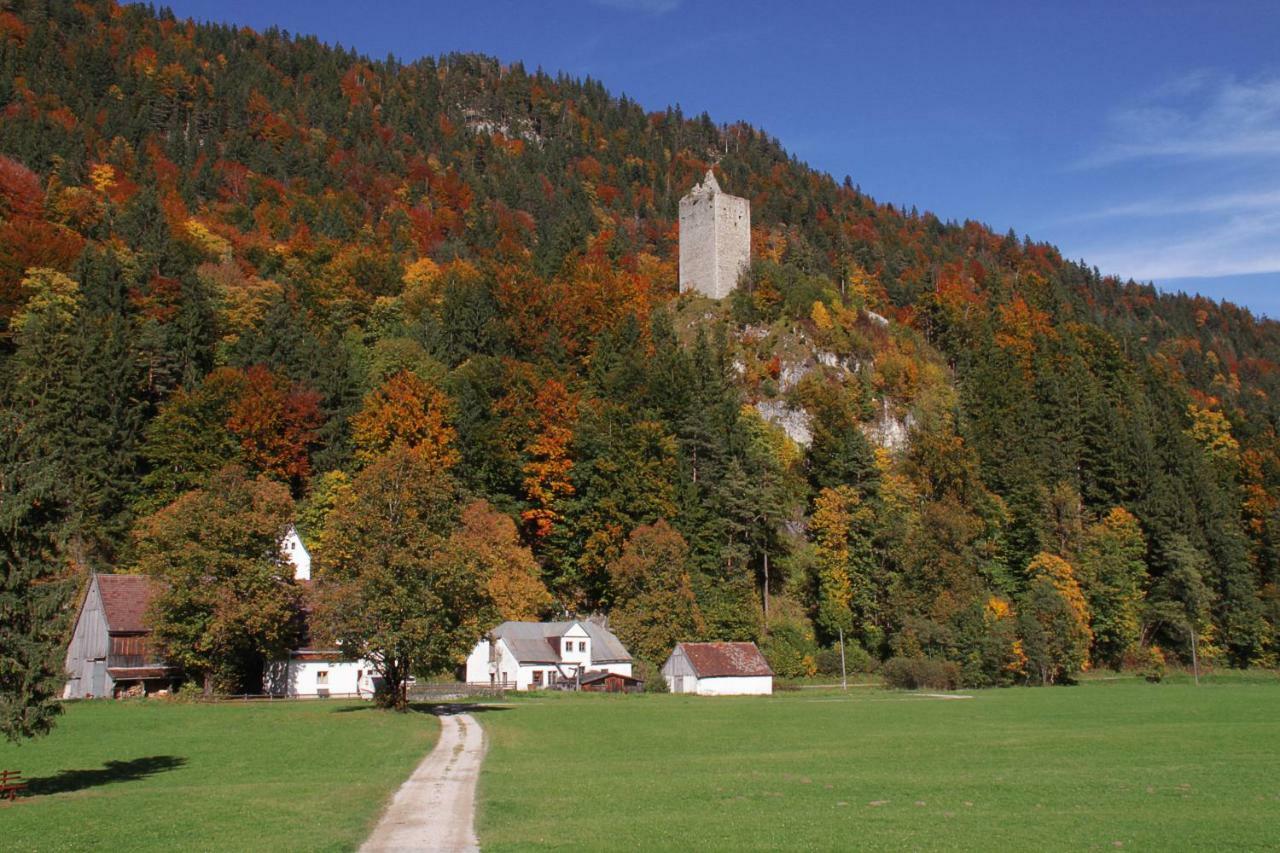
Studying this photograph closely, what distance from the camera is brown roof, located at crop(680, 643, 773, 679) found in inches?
2539

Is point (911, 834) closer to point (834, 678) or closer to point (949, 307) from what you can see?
point (834, 678)

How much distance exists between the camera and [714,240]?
4345 inches

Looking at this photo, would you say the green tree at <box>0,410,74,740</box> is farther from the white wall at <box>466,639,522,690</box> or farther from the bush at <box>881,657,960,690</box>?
the bush at <box>881,657,960,690</box>

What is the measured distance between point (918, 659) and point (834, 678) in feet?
23.3

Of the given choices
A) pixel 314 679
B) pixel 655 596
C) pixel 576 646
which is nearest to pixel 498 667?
pixel 576 646

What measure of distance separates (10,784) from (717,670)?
45.2 meters

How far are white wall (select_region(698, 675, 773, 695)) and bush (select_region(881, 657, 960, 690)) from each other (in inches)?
330

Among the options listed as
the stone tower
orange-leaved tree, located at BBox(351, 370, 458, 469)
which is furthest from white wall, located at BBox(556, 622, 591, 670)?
the stone tower

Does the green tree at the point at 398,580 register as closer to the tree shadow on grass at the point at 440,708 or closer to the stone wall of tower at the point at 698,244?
the tree shadow on grass at the point at 440,708

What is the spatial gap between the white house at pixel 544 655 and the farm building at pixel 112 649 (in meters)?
19.9

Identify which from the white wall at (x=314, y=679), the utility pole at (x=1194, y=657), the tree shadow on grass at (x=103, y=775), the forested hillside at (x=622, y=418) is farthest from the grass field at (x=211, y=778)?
the utility pole at (x=1194, y=657)

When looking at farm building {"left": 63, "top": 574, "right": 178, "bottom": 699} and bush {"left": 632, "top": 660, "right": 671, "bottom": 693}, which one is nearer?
farm building {"left": 63, "top": 574, "right": 178, "bottom": 699}

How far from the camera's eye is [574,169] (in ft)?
579

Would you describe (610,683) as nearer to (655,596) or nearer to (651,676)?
(651,676)
